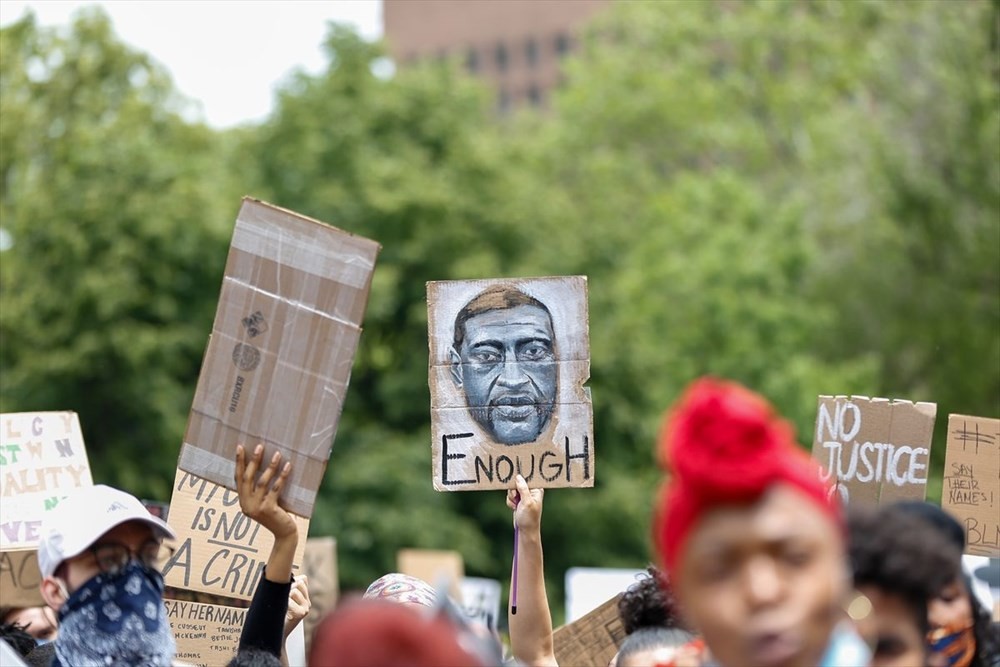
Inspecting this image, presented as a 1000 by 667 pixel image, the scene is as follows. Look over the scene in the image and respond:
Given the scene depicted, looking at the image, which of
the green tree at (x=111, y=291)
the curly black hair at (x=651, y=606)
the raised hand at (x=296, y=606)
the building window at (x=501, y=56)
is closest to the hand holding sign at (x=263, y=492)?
the raised hand at (x=296, y=606)

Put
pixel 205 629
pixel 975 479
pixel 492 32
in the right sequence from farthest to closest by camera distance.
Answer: pixel 492 32, pixel 975 479, pixel 205 629

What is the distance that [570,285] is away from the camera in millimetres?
5328

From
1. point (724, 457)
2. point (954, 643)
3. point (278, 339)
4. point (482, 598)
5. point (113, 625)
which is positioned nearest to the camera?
point (724, 457)

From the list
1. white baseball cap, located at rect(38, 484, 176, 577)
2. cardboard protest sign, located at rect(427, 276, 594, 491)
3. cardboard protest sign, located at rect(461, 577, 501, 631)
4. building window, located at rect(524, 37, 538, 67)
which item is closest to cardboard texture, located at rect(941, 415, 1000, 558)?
cardboard protest sign, located at rect(427, 276, 594, 491)

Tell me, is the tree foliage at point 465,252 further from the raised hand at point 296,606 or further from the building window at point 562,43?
the building window at point 562,43

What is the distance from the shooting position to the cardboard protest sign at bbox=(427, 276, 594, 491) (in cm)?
527

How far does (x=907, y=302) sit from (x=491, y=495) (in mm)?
6626

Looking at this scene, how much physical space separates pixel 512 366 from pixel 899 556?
8.36ft

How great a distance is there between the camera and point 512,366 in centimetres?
532

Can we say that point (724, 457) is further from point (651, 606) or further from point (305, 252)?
point (305, 252)

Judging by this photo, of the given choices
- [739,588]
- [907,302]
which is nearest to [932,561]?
[739,588]

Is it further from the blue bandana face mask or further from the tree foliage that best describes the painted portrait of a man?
the tree foliage

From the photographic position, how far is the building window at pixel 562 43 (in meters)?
89.5

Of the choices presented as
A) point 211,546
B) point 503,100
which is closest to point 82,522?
point 211,546
